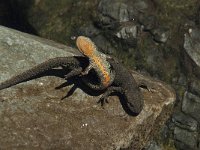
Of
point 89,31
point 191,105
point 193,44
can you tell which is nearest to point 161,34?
point 193,44

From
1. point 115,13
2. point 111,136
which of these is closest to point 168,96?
point 111,136

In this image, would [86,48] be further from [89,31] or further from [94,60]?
[89,31]

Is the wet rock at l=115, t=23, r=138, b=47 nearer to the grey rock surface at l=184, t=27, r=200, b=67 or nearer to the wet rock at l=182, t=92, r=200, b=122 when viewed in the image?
the grey rock surface at l=184, t=27, r=200, b=67

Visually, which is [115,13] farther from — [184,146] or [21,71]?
[21,71]

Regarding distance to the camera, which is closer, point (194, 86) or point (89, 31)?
point (194, 86)

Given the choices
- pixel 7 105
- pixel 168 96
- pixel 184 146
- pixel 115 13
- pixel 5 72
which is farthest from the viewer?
pixel 115 13

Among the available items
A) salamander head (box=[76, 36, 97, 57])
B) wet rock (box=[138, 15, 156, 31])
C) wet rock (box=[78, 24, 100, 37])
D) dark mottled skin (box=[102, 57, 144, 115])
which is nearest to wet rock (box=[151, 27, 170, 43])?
wet rock (box=[138, 15, 156, 31])
